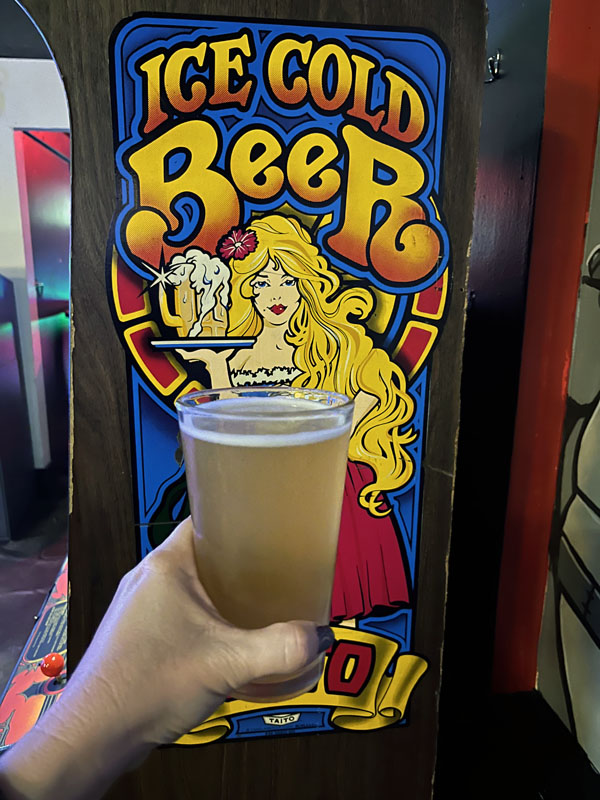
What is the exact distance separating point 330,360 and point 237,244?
0.33 m

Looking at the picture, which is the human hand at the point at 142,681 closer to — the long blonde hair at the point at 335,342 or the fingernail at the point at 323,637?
the fingernail at the point at 323,637

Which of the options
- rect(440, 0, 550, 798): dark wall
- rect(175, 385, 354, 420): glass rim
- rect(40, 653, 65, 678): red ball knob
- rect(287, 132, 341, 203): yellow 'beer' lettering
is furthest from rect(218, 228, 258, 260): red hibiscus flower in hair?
rect(40, 653, 65, 678): red ball knob

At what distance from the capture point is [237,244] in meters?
1.27

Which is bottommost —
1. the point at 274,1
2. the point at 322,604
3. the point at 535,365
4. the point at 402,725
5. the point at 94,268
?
the point at 402,725

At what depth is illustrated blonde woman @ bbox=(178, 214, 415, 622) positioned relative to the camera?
50.4 inches

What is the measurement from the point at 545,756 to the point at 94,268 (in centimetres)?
173

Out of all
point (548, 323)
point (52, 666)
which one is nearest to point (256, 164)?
point (548, 323)

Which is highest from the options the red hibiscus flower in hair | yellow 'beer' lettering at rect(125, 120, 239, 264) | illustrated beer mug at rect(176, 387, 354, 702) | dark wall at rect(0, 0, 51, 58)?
dark wall at rect(0, 0, 51, 58)

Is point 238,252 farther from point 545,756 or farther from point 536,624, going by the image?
point 545,756

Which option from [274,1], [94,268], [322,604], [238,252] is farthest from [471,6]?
[322,604]

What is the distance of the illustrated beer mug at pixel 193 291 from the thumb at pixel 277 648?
2.47ft

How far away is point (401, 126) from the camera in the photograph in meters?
1.25

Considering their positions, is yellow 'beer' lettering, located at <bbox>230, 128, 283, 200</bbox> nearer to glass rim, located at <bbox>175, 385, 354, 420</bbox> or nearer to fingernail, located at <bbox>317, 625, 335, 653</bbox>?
glass rim, located at <bbox>175, 385, 354, 420</bbox>

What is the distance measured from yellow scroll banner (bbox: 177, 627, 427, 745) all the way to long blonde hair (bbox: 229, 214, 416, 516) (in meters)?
0.35
